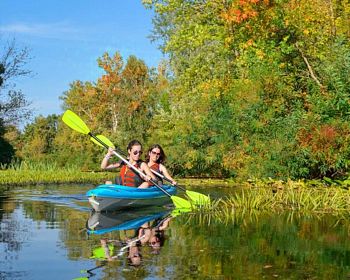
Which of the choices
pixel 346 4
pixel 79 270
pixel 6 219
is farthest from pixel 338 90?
pixel 79 270

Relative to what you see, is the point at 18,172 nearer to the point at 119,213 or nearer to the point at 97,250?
the point at 119,213

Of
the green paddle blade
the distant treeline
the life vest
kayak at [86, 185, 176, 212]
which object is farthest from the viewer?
the distant treeline

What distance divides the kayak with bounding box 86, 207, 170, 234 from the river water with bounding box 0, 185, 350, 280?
20mm

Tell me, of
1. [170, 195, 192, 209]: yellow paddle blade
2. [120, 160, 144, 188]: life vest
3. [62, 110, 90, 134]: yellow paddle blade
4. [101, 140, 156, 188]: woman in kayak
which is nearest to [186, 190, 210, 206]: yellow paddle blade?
[170, 195, 192, 209]: yellow paddle blade

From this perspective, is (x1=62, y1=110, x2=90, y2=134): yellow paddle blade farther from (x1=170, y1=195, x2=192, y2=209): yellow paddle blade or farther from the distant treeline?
the distant treeline

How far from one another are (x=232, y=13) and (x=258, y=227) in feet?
33.2

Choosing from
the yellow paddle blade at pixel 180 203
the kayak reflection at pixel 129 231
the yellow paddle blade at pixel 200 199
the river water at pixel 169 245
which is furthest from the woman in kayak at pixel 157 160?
the river water at pixel 169 245

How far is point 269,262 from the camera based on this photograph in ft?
24.8

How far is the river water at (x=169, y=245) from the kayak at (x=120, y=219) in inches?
0.8

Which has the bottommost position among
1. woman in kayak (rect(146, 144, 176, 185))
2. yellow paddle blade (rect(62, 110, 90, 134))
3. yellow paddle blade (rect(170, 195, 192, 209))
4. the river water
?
the river water

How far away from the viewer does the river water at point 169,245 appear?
6906 mm

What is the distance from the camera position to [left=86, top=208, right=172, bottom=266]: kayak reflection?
801cm

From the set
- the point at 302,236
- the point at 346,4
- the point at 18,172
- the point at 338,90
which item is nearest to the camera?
the point at 302,236

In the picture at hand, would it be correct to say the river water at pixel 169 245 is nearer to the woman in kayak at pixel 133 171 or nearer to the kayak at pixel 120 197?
the kayak at pixel 120 197
